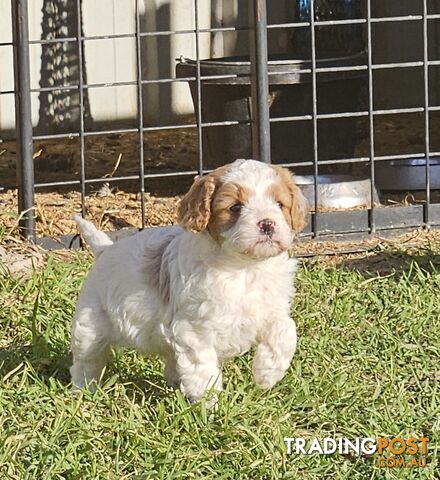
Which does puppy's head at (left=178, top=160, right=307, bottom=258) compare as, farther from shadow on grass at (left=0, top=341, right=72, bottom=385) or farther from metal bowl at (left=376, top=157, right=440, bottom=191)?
metal bowl at (left=376, top=157, right=440, bottom=191)

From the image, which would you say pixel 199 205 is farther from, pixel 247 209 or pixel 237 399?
pixel 237 399

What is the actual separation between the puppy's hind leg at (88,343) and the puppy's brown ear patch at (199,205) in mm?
673

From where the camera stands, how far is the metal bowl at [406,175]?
866 cm

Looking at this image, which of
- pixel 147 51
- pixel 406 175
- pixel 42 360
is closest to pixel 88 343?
pixel 42 360

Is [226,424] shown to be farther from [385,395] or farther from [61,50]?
[61,50]

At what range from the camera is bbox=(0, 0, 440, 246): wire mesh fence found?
745cm

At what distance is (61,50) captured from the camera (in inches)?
406

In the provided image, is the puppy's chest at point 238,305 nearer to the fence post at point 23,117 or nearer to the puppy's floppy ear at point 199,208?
the puppy's floppy ear at point 199,208

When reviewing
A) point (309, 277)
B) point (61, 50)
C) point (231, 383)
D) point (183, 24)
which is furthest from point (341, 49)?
point (231, 383)

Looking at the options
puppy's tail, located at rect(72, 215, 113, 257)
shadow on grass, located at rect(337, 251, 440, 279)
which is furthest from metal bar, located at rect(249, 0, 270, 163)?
puppy's tail, located at rect(72, 215, 113, 257)

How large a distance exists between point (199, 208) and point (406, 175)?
4.30 meters

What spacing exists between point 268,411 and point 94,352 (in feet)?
2.70

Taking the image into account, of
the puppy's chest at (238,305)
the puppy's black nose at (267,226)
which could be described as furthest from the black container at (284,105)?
the puppy's black nose at (267,226)

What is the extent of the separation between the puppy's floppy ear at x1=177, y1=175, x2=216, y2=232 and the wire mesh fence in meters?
2.61
